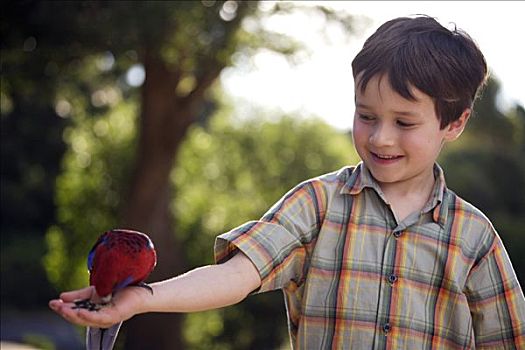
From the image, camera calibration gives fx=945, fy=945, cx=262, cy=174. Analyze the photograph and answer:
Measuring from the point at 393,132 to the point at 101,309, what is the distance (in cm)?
79

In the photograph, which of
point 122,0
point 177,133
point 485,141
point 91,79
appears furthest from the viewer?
point 485,141

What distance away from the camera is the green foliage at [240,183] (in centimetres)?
1353

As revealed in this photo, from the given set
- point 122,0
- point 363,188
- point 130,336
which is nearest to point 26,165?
point 130,336

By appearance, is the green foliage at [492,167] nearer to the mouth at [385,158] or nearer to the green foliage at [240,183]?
the green foliage at [240,183]

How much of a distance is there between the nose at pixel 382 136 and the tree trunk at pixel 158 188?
7.68 m

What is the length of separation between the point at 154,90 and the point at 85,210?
3.69 meters

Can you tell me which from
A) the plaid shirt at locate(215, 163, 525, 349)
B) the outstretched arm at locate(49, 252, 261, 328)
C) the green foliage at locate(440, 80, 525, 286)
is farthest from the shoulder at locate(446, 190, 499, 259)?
the green foliage at locate(440, 80, 525, 286)

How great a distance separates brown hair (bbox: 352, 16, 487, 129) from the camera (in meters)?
1.96

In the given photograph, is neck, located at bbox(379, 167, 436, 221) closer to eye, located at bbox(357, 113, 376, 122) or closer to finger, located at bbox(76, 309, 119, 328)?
eye, located at bbox(357, 113, 376, 122)

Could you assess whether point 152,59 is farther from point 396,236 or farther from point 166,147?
point 396,236

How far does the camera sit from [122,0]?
6.47 meters

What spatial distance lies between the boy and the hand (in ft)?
1.31

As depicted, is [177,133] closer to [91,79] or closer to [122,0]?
[91,79]

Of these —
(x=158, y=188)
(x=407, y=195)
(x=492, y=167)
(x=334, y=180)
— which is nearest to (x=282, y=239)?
(x=334, y=180)
